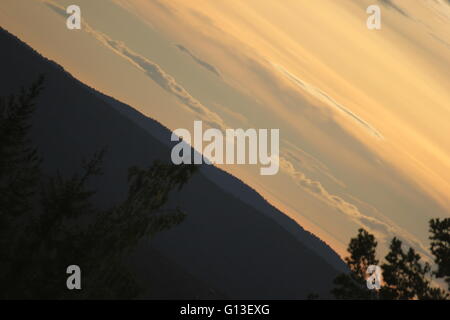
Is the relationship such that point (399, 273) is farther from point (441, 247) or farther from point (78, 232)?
point (78, 232)

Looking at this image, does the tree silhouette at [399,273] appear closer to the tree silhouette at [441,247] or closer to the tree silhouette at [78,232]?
the tree silhouette at [441,247]

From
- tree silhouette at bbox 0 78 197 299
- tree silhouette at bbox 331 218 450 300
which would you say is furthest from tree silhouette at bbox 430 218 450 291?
tree silhouette at bbox 0 78 197 299

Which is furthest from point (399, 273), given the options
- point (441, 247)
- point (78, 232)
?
point (78, 232)

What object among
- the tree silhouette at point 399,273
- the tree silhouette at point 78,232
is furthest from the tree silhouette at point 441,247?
the tree silhouette at point 78,232

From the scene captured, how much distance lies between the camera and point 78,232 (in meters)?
31.1

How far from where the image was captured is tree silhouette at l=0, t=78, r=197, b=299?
2534cm

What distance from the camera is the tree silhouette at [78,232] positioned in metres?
25.3

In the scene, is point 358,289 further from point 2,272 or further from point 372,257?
point 2,272

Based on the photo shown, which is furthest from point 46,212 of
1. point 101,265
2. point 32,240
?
point 101,265

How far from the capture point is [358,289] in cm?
3578

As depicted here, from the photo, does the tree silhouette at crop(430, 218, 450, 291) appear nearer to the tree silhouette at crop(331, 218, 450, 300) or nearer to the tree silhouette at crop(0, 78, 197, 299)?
the tree silhouette at crop(331, 218, 450, 300)
